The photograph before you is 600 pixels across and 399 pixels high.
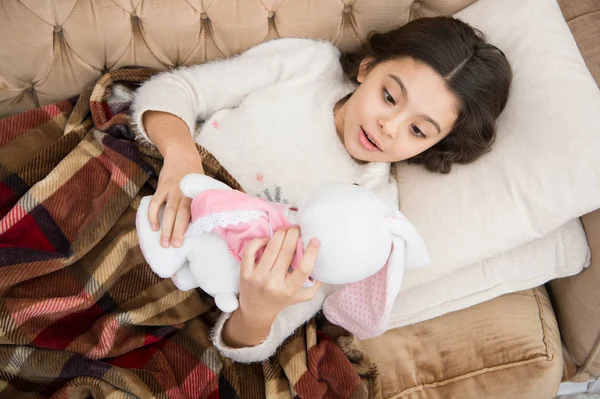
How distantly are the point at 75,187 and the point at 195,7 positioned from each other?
43 cm

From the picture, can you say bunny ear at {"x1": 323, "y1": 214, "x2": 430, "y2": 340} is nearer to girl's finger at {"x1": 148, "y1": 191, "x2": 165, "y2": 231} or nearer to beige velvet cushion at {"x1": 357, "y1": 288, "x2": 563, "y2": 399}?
beige velvet cushion at {"x1": 357, "y1": 288, "x2": 563, "y2": 399}

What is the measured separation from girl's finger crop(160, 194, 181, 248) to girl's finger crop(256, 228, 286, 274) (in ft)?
0.61

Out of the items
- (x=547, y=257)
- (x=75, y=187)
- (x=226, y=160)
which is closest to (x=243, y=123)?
(x=226, y=160)

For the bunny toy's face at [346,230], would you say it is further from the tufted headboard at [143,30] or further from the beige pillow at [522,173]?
the tufted headboard at [143,30]

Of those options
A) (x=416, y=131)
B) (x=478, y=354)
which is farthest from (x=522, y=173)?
(x=478, y=354)

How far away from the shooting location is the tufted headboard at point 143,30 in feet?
3.20

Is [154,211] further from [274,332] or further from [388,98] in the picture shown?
[388,98]

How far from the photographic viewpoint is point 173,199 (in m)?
0.82

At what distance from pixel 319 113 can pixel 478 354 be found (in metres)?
0.60

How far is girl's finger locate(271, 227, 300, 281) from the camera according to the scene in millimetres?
657

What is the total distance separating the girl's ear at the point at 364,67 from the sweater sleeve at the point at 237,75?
2.6 inches

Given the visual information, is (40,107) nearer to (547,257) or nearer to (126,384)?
(126,384)

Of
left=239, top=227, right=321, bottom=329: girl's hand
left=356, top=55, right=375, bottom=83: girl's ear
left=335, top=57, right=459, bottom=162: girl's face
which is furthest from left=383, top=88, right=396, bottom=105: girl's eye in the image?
left=239, top=227, right=321, bottom=329: girl's hand

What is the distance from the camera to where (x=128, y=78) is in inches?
41.2
